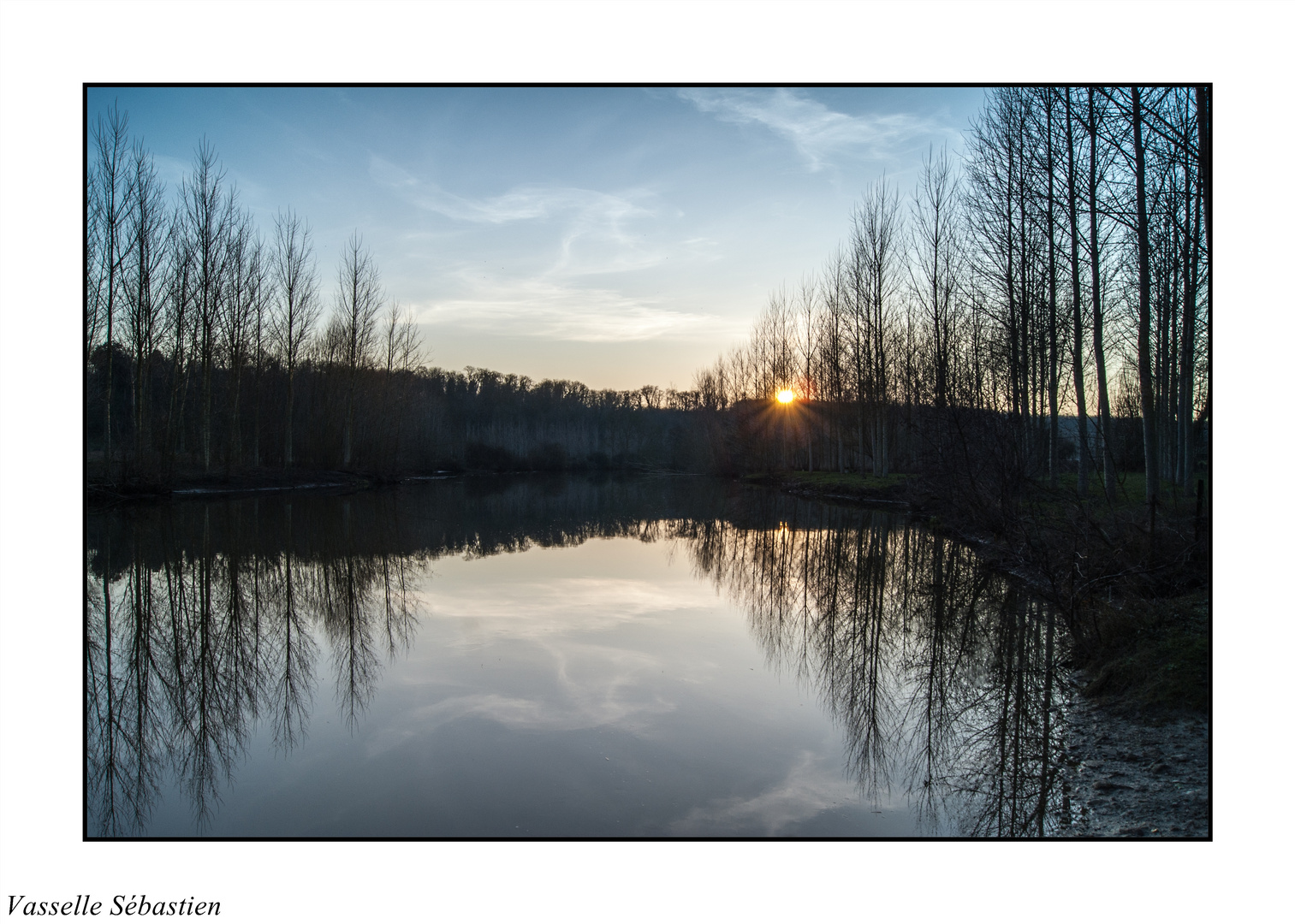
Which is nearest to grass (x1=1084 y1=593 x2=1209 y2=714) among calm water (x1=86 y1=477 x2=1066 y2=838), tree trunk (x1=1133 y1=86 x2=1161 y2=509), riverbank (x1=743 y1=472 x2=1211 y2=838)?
riverbank (x1=743 y1=472 x2=1211 y2=838)

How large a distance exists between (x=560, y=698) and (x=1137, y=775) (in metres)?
3.41

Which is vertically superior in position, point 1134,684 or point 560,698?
point 1134,684

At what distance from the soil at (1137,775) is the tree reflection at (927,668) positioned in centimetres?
13

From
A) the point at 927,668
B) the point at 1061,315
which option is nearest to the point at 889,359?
the point at 1061,315

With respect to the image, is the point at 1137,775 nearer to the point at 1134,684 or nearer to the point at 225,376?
the point at 1134,684

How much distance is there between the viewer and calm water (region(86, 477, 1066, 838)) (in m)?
3.39

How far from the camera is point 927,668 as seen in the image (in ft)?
18.7

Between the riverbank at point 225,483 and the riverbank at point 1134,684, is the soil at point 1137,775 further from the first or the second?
the riverbank at point 225,483

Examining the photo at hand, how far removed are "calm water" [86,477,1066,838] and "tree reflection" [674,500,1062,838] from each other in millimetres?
28

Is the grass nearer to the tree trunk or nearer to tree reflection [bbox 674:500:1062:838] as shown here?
tree reflection [bbox 674:500:1062:838]

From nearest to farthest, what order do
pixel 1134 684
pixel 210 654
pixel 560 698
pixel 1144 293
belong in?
pixel 1134 684 → pixel 560 698 → pixel 210 654 → pixel 1144 293

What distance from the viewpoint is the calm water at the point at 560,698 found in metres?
3.39

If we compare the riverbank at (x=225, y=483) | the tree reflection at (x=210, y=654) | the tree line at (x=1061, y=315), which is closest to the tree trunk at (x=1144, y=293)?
the tree line at (x=1061, y=315)
